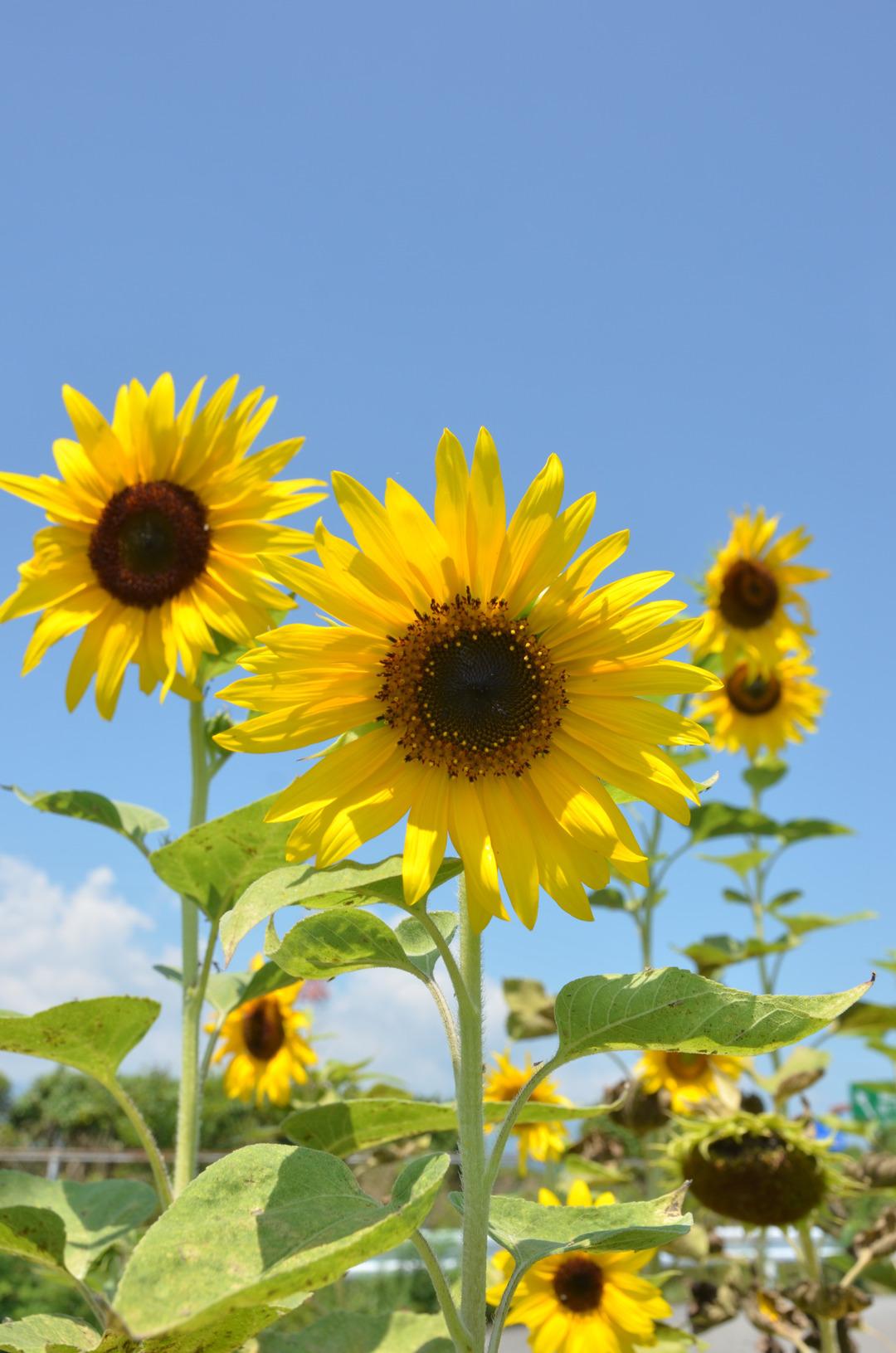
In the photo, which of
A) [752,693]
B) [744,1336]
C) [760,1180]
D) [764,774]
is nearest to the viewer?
[760,1180]

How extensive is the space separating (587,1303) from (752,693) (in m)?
3.70

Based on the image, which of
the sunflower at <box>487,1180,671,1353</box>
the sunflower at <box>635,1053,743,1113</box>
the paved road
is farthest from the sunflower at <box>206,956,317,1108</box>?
the sunflower at <box>487,1180,671,1353</box>

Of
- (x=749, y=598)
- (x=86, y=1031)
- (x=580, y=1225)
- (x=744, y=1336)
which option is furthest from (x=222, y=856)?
(x=744, y=1336)

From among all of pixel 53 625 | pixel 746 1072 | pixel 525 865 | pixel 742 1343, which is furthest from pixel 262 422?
pixel 742 1343

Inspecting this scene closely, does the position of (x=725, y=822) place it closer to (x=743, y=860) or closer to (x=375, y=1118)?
(x=743, y=860)

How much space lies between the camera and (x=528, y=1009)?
169 inches

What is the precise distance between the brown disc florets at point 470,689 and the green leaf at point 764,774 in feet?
14.4

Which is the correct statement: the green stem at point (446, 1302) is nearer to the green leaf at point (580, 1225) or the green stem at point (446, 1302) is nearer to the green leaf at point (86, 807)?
the green leaf at point (580, 1225)

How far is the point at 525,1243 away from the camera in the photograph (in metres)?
1.37

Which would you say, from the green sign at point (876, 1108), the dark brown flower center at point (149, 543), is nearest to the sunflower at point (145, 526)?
the dark brown flower center at point (149, 543)

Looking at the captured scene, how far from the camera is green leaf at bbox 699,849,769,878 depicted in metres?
5.23

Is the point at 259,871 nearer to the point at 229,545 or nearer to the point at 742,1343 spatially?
the point at 229,545

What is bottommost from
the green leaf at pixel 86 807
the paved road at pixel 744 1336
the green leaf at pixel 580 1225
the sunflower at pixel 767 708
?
the paved road at pixel 744 1336

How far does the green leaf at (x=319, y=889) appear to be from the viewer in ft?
4.21
